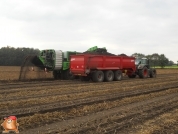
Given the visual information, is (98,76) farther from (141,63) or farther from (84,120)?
(84,120)

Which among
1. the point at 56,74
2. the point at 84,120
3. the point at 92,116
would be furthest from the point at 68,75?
the point at 84,120

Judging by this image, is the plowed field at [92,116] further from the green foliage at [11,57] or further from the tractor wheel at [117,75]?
the green foliage at [11,57]

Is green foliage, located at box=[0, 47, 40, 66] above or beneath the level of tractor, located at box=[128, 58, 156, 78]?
above

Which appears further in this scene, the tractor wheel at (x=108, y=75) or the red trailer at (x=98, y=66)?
the tractor wheel at (x=108, y=75)

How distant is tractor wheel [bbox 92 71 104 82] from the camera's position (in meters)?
17.0

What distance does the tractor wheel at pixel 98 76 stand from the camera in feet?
55.7

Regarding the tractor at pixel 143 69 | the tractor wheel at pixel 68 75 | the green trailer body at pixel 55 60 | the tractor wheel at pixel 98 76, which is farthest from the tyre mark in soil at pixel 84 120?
the tractor at pixel 143 69

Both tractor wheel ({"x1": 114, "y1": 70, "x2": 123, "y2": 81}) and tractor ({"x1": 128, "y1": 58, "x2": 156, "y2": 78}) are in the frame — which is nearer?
tractor wheel ({"x1": 114, "y1": 70, "x2": 123, "y2": 81})

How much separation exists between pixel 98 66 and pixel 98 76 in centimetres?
76

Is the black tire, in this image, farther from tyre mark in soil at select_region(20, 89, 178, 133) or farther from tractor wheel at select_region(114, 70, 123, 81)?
tyre mark in soil at select_region(20, 89, 178, 133)

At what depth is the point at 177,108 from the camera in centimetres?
777

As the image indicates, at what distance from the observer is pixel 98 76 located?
1720 centimetres

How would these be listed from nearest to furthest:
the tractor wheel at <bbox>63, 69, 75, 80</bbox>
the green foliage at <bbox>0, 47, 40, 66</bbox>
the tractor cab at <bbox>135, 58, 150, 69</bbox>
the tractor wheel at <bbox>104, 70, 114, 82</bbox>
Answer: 1. the tractor wheel at <bbox>104, 70, 114, 82</bbox>
2. the tractor wheel at <bbox>63, 69, 75, 80</bbox>
3. the tractor cab at <bbox>135, 58, 150, 69</bbox>
4. the green foliage at <bbox>0, 47, 40, 66</bbox>

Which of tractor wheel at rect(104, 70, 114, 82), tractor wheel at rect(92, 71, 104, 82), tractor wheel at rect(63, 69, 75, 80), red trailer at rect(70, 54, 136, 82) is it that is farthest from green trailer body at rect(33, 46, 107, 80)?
tractor wheel at rect(92, 71, 104, 82)
